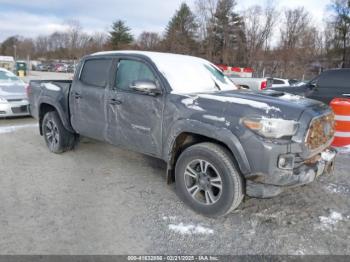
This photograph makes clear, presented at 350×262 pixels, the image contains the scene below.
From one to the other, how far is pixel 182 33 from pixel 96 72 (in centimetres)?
4463

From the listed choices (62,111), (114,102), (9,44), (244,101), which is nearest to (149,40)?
(62,111)

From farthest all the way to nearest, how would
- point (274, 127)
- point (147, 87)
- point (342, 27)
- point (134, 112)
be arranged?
point (342, 27) < point (134, 112) < point (147, 87) < point (274, 127)

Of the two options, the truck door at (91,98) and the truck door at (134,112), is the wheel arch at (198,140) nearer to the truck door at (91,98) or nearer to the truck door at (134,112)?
the truck door at (134,112)

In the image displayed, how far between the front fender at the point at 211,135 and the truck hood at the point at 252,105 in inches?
7.1

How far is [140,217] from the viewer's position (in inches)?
135

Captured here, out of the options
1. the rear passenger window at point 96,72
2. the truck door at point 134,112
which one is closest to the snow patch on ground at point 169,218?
the truck door at point 134,112

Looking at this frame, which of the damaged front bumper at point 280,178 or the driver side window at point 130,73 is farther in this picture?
the driver side window at point 130,73

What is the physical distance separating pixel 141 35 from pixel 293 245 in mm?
60129

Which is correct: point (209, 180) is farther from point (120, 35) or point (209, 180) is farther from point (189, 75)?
point (120, 35)

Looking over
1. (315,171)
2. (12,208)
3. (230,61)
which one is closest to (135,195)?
(12,208)

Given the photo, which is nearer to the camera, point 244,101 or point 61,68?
point 244,101

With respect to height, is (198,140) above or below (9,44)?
below

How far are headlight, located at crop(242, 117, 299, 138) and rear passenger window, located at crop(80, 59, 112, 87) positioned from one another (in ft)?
7.99

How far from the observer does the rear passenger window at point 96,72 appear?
14.9 ft
